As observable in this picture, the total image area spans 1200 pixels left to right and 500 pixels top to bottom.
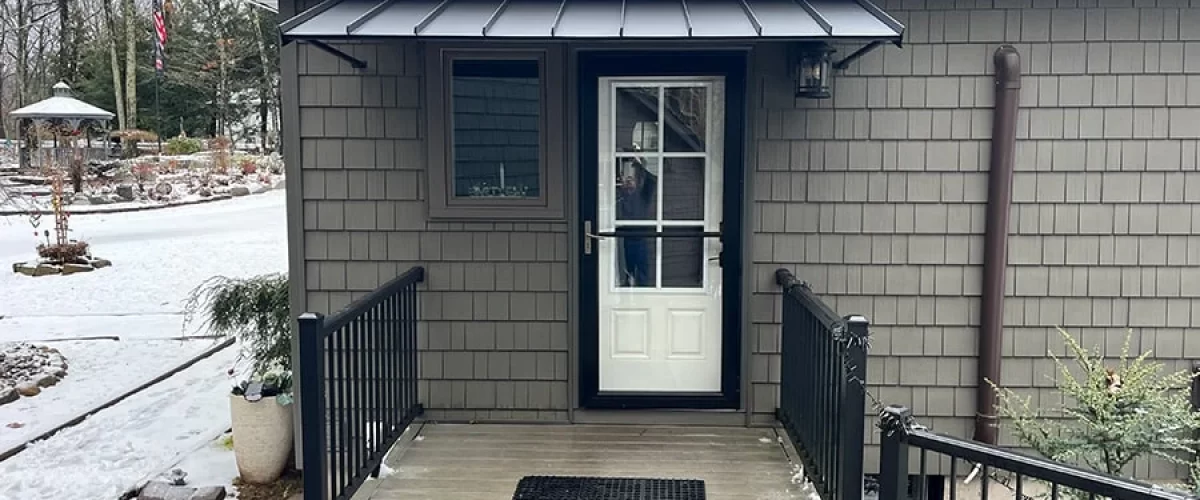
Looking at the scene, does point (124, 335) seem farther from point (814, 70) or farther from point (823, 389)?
point (823, 389)

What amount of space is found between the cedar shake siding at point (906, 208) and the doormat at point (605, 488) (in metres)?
0.79

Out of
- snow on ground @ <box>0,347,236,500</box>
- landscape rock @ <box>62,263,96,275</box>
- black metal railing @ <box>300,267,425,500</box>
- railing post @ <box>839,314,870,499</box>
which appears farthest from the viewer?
landscape rock @ <box>62,263,96,275</box>

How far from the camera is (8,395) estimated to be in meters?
6.50

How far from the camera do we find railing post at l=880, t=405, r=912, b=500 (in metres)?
2.60

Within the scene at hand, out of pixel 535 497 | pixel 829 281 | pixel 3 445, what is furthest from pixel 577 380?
pixel 3 445

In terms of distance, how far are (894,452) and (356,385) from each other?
1917mm

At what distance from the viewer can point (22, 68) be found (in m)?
22.8

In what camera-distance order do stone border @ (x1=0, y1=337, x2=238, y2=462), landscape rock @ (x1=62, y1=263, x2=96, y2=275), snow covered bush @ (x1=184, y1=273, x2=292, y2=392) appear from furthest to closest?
landscape rock @ (x1=62, y1=263, x2=96, y2=275) < stone border @ (x1=0, y1=337, x2=238, y2=462) < snow covered bush @ (x1=184, y1=273, x2=292, y2=392)

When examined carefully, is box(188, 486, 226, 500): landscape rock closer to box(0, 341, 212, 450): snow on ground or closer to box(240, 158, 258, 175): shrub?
box(0, 341, 212, 450): snow on ground

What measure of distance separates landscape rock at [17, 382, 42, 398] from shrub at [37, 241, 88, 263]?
5.69 metres

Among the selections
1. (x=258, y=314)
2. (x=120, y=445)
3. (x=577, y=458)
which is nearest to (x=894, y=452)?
(x=577, y=458)

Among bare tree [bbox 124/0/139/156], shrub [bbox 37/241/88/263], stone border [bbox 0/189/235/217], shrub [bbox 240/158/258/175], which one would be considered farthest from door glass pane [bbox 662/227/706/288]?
bare tree [bbox 124/0/139/156]

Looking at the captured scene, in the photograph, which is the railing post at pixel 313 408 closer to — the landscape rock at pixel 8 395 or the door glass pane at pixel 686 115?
the door glass pane at pixel 686 115

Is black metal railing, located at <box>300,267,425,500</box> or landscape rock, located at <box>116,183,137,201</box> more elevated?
landscape rock, located at <box>116,183,137,201</box>
